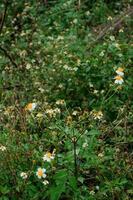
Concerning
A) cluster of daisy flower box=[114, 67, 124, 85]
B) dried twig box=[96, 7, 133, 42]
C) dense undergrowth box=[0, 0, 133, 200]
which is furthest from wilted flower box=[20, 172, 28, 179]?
dried twig box=[96, 7, 133, 42]

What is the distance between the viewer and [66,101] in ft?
14.6

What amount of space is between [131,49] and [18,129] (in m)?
1.70

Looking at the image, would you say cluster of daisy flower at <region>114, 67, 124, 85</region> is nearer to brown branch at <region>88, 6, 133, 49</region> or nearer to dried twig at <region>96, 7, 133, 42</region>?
brown branch at <region>88, 6, 133, 49</region>

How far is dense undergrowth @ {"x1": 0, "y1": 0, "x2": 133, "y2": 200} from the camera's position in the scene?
3.07 m

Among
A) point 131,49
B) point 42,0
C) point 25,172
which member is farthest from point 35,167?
point 42,0

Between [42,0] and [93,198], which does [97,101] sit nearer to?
[93,198]

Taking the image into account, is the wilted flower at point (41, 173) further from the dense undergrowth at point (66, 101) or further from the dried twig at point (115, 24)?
the dried twig at point (115, 24)

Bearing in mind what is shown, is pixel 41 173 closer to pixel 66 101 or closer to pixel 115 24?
pixel 66 101

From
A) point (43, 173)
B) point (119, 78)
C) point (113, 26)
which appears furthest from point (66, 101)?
point (113, 26)

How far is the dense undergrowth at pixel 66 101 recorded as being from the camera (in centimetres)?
307

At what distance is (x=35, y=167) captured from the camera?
3.14 m

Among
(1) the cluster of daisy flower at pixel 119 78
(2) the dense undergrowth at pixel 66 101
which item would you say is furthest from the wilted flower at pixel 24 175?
(1) the cluster of daisy flower at pixel 119 78

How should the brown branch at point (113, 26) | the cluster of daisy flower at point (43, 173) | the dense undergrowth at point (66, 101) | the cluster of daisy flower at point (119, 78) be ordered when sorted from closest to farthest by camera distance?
the cluster of daisy flower at point (43, 173) → the dense undergrowth at point (66, 101) → the cluster of daisy flower at point (119, 78) → the brown branch at point (113, 26)

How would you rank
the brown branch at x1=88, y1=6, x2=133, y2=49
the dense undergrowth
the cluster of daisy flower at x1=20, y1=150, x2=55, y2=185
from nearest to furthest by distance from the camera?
the cluster of daisy flower at x1=20, y1=150, x2=55, y2=185 → the dense undergrowth → the brown branch at x1=88, y1=6, x2=133, y2=49
